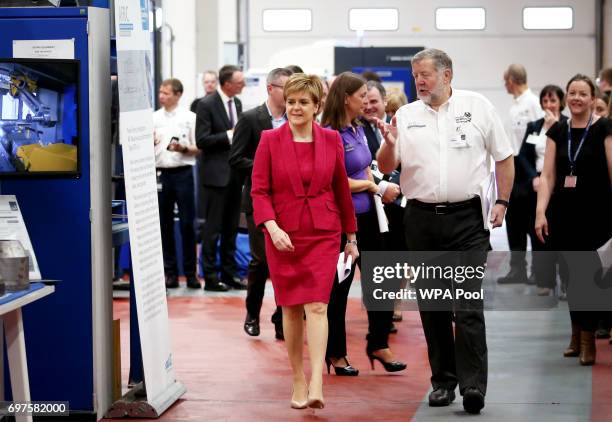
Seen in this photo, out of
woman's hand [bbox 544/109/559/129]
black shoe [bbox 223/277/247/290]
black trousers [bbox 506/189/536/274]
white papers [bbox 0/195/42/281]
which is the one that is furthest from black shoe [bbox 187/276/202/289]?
white papers [bbox 0/195/42/281]

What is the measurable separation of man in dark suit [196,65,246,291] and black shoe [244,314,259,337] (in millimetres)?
2231

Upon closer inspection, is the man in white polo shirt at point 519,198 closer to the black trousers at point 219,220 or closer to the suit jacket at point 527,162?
the suit jacket at point 527,162

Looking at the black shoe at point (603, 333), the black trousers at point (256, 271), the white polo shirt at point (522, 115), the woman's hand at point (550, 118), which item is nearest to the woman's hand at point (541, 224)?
the black shoe at point (603, 333)

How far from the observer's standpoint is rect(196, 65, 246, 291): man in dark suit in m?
9.12

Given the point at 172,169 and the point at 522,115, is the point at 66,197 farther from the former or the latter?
the point at 522,115

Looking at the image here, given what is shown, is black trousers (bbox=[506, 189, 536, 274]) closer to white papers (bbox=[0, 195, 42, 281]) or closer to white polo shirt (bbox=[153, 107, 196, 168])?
white polo shirt (bbox=[153, 107, 196, 168])

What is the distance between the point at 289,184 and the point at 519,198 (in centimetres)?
472

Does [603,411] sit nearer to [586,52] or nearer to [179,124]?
[179,124]

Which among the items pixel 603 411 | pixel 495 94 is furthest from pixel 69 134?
pixel 495 94

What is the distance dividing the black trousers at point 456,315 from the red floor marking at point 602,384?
531mm

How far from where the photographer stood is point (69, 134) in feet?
15.1

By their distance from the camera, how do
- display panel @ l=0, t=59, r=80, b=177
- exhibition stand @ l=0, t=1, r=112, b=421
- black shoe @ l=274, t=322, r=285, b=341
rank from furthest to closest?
1. black shoe @ l=274, t=322, r=285, b=341
2. exhibition stand @ l=0, t=1, r=112, b=421
3. display panel @ l=0, t=59, r=80, b=177

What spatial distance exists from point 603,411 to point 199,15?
35.1ft

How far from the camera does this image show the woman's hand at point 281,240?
4770mm
